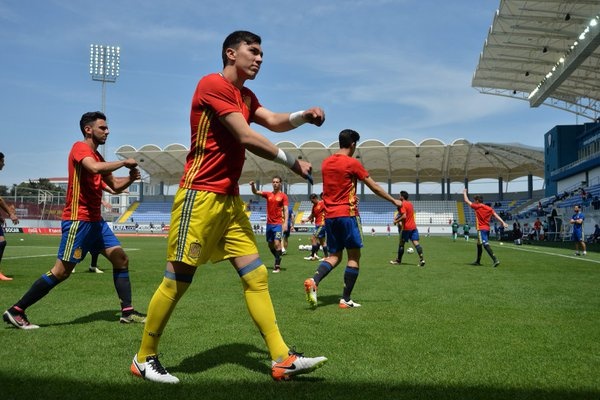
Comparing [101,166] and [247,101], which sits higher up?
[247,101]

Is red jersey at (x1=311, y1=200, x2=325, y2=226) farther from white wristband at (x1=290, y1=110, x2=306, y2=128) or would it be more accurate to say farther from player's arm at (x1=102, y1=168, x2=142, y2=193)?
white wristband at (x1=290, y1=110, x2=306, y2=128)

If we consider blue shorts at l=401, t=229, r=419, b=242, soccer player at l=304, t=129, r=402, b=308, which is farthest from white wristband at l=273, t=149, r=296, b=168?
blue shorts at l=401, t=229, r=419, b=242

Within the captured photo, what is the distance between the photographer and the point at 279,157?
328cm

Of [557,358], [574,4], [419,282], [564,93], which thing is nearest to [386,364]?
[557,358]

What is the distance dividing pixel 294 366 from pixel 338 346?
1.02 m

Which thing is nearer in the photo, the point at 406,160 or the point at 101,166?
the point at 101,166

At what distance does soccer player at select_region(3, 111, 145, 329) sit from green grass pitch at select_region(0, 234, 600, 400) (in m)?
0.30

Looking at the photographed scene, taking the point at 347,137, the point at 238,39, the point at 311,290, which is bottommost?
the point at 311,290

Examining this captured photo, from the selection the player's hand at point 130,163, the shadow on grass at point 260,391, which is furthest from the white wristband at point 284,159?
the player's hand at point 130,163

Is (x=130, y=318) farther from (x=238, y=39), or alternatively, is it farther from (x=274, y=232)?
(x=274, y=232)

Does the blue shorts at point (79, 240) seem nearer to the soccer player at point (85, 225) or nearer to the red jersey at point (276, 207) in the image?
the soccer player at point (85, 225)

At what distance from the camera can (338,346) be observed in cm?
428

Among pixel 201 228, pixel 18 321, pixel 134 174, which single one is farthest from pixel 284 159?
pixel 18 321

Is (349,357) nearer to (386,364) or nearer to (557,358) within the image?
(386,364)
